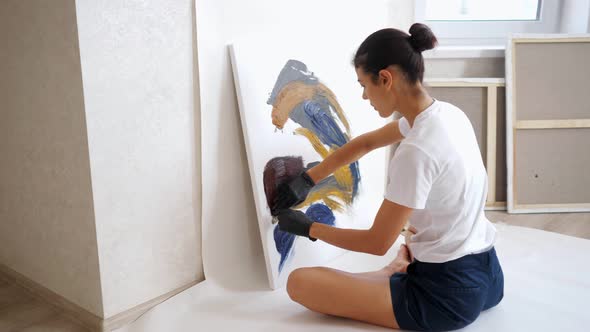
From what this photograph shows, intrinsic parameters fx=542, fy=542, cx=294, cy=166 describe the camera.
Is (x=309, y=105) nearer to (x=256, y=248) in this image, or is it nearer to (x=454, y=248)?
(x=256, y=248)

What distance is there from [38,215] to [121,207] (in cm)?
43

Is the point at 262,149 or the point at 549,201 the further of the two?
the point at 549,201

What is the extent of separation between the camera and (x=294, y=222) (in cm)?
155

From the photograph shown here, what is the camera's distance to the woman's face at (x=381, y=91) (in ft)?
4.56

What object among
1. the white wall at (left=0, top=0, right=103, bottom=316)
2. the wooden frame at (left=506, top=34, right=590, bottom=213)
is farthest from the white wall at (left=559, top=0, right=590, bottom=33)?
the white wall at (left=0, top=0, right=103, bottom=316)

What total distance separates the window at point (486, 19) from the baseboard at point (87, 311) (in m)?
1.95

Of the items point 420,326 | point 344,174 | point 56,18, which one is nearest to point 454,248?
point 420,326

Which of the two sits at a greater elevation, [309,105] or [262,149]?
[309,105]

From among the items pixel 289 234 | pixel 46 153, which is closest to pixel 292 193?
pixel 289 234

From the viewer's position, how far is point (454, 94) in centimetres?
262

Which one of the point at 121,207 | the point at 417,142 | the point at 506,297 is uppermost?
the point at 417,142

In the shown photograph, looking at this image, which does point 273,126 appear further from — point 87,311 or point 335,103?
point 87,311

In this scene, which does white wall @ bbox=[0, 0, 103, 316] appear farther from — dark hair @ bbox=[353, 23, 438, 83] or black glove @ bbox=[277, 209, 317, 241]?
dark hair @ bbox=[353, 23, 438, 83]

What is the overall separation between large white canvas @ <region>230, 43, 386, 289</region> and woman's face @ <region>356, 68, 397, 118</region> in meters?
0.38
